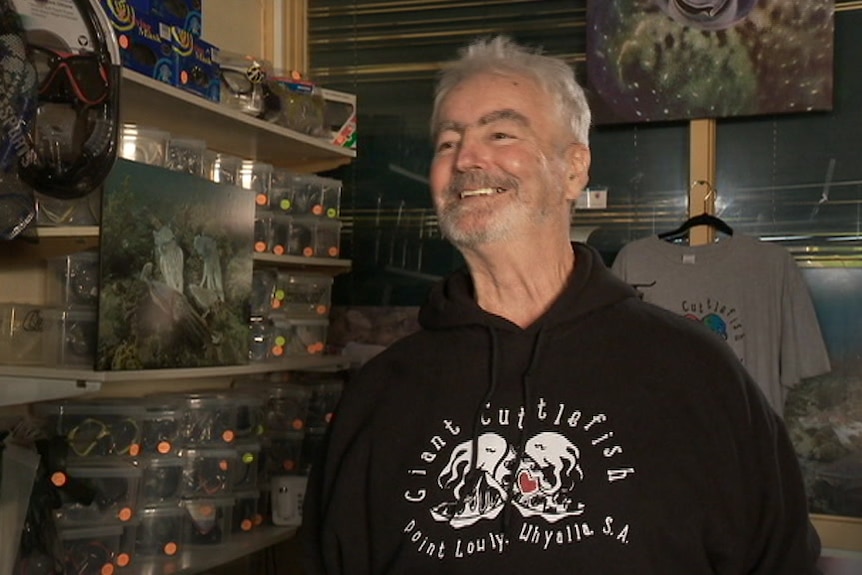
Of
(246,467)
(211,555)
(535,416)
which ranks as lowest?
(211,555)

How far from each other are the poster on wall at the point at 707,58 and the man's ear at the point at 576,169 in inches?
52.1

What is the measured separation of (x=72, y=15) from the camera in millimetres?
1548

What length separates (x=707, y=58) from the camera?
2674 millimetres

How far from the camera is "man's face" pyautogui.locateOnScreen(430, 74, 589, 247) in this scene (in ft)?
4.55

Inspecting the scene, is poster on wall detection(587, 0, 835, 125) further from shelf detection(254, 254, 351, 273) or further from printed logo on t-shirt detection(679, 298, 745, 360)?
shelf detection(254, 254, 351, 273)

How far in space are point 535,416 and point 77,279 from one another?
1.08 meters

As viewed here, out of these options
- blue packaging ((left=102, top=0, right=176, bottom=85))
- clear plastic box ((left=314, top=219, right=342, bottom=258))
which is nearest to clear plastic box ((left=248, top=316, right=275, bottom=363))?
clear plastic box ((left=314, top=219, right=342, bottom=258))

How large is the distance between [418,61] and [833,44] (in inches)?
49.3

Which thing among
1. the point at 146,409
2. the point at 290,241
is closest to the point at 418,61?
the point at 290,241

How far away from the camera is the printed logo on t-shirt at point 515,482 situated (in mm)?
1255

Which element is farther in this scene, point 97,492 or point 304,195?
point 304,195

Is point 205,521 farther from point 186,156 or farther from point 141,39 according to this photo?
point 141,39

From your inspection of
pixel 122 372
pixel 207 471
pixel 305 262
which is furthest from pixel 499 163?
pixel 305 262

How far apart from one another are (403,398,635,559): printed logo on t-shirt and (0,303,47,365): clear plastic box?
3.28ft
